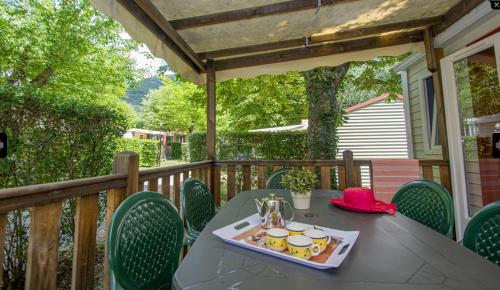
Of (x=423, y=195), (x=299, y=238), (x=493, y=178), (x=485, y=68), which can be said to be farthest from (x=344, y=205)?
(x=485, y=68)

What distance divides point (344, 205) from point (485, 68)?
2.33 m

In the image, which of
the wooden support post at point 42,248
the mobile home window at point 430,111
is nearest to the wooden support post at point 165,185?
the wooden support post at point 42,248

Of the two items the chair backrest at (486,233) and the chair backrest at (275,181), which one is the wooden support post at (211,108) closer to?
the chair backrest at (275,181)

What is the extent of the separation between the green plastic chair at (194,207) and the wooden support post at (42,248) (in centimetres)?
76

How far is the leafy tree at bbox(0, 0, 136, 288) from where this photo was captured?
226 cm

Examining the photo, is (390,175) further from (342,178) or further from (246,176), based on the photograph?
(246,176)

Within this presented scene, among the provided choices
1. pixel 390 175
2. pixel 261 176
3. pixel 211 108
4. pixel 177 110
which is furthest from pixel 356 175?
pixel 177 110

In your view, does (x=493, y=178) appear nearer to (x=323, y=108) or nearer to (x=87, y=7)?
(x=323, y=108)

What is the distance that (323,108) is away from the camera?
4469 mm

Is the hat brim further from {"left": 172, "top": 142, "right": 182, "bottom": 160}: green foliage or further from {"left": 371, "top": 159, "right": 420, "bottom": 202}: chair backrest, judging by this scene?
{"left": 172, "top": 142, "right": 182, "bottom": 160}: green foliage

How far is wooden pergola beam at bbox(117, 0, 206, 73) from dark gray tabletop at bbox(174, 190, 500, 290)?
1787 millimetres

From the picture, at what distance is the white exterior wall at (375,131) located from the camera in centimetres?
788

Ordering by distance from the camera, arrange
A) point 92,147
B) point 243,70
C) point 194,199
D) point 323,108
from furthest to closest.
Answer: point 323,108
point 243,70
point 92,147
point 194,199

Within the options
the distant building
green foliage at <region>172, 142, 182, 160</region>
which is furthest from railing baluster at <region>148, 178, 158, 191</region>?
green foliage at <region>172, 142, 182, 160</region>
